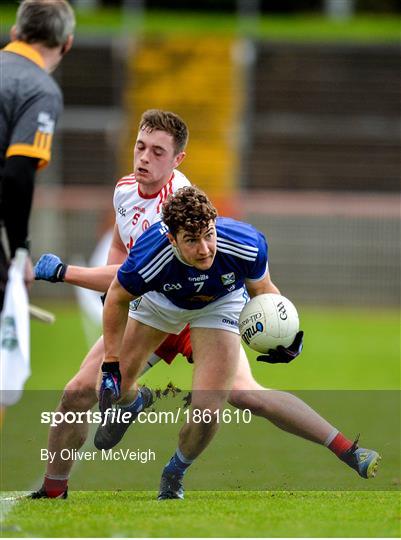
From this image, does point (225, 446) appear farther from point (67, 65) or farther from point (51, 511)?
point (67, 65)

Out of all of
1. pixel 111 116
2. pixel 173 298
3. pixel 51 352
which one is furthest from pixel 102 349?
pixel 111 116

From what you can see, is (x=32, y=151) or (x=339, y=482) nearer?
(x=32, y=151)

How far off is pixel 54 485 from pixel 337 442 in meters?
1.58

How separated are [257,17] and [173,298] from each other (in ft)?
74.2

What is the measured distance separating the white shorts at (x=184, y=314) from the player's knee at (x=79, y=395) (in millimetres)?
448

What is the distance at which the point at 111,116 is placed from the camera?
25125 mm

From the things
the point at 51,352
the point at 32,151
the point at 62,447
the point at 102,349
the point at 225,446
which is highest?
the point at 32,151

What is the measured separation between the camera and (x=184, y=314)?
6.74 meters

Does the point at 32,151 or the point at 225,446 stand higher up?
the point at 32,151

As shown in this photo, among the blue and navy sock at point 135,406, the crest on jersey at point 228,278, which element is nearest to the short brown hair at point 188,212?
the crest on jersey at point 228,278

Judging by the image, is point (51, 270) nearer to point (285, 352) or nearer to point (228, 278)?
point (228, 278)

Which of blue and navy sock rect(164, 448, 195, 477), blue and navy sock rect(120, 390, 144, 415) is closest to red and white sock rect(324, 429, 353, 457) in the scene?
blue and navy sock rect(164, 448, 195, 477)

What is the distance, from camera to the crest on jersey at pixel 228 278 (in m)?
6.46

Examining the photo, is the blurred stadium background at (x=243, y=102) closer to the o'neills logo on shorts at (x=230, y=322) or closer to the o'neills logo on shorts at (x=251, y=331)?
the o'neills logo on shorts at (x=230, y=322)
